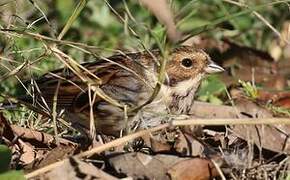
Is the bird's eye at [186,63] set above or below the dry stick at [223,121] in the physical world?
below

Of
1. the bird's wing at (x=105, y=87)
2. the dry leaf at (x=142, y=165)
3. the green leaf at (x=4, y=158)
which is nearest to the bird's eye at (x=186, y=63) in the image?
the bird's wing at (x=105, y=87)

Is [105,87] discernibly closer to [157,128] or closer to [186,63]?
[186,63]

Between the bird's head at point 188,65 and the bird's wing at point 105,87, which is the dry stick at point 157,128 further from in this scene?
the bird's head at point 188,65

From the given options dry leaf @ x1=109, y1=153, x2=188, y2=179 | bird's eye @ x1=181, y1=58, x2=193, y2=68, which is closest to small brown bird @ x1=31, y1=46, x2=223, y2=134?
bird's eye @ x1=181, y1=58, x2=193, y2=68

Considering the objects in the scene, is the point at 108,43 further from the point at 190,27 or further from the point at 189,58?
the point at 190,27

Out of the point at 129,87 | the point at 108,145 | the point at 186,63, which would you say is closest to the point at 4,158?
the point at 108,145

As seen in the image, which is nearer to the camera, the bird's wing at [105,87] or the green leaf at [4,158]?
the green leaf at [4,158]

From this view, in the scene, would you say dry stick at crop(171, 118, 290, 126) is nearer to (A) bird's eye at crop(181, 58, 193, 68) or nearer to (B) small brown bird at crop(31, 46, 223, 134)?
(B) small brown bird at crop(31, 46, 223, 134)

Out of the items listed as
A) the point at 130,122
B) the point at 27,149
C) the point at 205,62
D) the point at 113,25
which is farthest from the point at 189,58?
the point at 113,25
